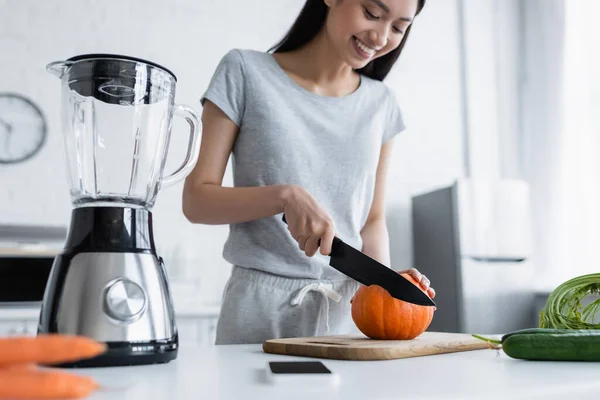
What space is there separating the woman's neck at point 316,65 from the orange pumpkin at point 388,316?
1.74 ft

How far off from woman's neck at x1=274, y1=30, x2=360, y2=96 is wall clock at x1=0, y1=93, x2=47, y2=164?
1.95 meters

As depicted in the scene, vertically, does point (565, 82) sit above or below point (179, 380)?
above

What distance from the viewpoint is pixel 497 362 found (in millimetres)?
698

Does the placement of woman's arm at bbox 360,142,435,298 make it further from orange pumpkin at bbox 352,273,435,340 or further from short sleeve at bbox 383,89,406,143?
orange pumpkin at bbox 352,273,435,340

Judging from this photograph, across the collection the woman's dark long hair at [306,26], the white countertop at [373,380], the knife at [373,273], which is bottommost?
the white countertop at [373,380]

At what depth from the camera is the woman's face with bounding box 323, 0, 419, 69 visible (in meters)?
1.15

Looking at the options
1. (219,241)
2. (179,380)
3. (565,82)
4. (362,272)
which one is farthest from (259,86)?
(565,82)

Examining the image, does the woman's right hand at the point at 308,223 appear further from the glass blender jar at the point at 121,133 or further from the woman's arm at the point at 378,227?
the woman's arm at the point at 378,227

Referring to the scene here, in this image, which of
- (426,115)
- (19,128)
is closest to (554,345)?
(19,128)

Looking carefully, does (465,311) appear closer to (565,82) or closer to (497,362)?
(565,82)

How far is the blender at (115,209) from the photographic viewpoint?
24.9 inches

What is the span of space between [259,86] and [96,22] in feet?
6.93

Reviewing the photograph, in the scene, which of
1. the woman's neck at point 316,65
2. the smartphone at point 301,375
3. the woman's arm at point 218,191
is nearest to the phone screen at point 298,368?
the smartphone at point 301,375

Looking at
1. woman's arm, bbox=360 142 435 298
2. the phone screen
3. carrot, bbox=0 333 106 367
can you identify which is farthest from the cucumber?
woman's arm, bbox=360 142 435 298
